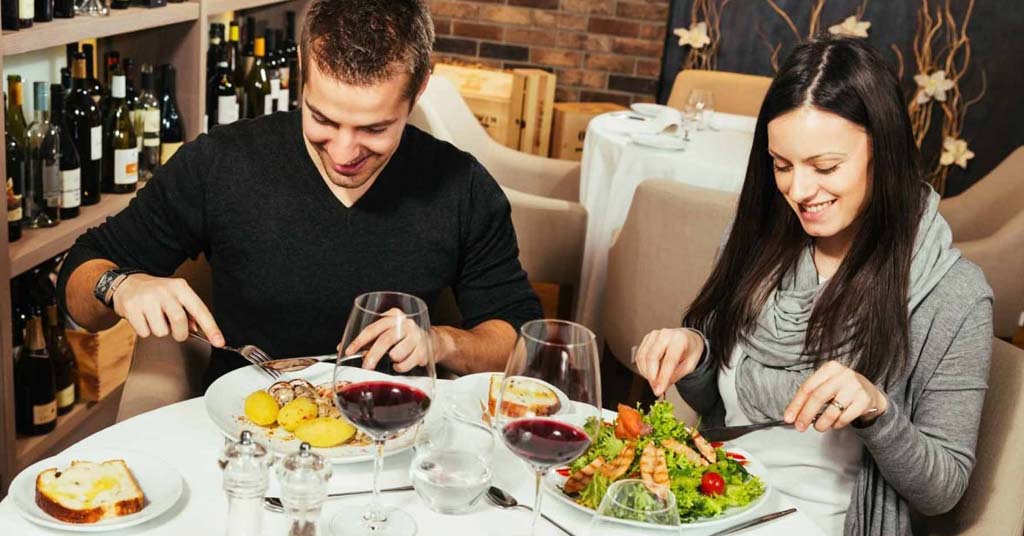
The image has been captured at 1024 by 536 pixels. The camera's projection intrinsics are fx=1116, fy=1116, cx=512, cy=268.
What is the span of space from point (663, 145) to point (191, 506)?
2.65m

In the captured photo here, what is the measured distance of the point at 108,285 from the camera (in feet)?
5.23

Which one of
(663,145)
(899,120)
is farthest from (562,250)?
(899,120)

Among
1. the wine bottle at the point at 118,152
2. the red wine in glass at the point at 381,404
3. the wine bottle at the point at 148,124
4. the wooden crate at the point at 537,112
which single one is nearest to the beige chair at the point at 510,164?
the wooden crate at the point at 537,112

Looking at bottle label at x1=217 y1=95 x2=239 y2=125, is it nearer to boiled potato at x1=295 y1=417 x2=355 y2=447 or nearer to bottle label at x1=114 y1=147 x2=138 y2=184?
bottle label at x1=114 y1=147 x2=138 y2=184

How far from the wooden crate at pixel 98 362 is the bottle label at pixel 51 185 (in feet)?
1.09

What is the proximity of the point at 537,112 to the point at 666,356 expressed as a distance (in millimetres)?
3892

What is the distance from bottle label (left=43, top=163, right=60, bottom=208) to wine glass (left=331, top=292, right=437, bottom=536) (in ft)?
4.82

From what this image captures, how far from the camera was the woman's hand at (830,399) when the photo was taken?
1.37 m

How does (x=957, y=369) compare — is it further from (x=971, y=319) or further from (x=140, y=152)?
(x=140, y=152)

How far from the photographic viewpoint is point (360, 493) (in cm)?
125

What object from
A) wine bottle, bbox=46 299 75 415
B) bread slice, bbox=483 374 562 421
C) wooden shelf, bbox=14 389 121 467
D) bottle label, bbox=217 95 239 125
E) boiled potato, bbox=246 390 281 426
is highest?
bread slice, bbox=483 374 562 421

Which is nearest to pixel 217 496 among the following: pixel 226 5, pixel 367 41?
pixel 367 41

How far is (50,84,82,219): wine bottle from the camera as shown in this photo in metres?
2.40

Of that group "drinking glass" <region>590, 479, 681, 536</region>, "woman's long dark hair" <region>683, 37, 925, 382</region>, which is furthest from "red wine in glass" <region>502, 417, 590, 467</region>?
"woman's long dark hair" <region>683, 37, 925, 382</region>
